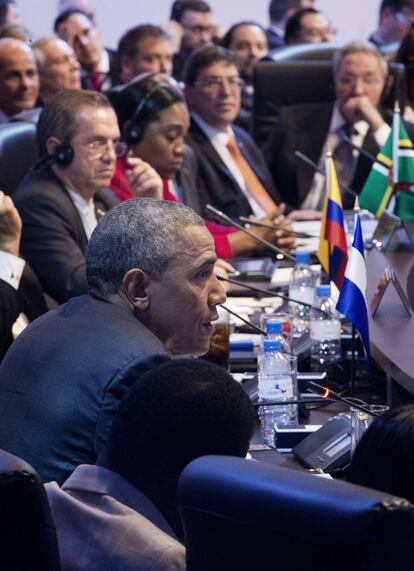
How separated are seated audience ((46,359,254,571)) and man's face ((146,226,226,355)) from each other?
70cm

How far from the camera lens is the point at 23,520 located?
134cm

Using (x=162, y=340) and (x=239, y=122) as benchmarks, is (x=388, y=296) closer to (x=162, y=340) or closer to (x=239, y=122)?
(x=162, y=340)

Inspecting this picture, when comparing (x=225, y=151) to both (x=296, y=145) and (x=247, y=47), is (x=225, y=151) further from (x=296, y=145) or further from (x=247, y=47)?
(x=247, y=47)

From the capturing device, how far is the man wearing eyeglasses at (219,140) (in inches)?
211

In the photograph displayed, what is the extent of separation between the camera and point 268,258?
14.6ft

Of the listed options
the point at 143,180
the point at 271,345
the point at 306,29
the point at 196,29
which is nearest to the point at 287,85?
the point at 306,29

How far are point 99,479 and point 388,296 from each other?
5.59ft

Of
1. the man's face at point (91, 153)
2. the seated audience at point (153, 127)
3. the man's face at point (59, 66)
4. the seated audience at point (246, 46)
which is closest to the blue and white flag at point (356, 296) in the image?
the man's face at point (91, 153)

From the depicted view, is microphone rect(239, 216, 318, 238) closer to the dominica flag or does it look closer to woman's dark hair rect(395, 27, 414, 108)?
the dominica flag

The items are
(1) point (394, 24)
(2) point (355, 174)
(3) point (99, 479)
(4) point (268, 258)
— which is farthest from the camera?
(1) point (394, 24)

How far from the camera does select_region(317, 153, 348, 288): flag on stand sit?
3240mm

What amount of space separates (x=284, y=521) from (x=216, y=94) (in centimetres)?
434

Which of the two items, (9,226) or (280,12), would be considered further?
(280,12)

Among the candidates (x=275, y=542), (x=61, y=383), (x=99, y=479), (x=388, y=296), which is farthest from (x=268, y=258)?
(x=275, y=542)
